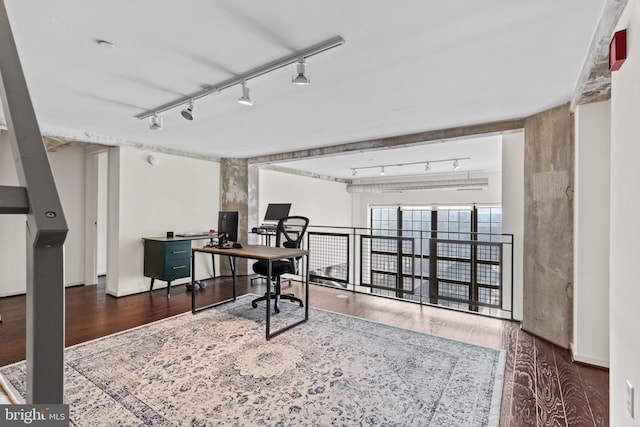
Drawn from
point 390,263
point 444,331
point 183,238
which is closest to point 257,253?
point 183,238

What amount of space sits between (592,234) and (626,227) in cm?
138

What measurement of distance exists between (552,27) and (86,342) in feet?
13.9

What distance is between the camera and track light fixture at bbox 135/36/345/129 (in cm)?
195

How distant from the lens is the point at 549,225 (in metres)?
2.99

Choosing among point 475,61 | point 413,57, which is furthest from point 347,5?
point 475,61

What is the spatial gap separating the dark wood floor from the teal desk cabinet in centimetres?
30

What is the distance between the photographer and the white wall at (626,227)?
1.36 m

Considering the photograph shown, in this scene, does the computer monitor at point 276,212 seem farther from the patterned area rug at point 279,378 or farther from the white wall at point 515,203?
the white wall at point 515,203

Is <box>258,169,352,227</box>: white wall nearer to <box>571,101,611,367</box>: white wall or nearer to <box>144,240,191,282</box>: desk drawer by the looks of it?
<box>144,240,191,282</box>: desk drawer

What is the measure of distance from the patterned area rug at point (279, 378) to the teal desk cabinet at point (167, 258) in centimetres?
124

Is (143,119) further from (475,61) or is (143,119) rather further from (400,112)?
(475,61)

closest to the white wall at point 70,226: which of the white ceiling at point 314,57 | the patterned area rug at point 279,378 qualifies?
the white ceiling at point 314,57

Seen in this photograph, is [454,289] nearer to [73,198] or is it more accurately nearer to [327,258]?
[327,258]

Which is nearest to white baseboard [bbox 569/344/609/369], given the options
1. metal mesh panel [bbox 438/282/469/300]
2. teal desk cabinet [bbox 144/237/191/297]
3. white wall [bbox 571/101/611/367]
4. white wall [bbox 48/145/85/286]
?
white wall [bbox 571/101/611/367]
